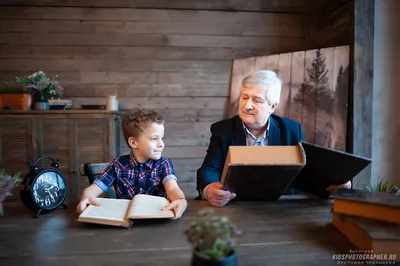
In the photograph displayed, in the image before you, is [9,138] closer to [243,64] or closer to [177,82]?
[177,82]

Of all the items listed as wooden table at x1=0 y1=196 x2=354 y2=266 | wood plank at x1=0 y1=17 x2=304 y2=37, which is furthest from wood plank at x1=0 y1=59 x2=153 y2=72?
wooden table at x1=0 y1=196 x2=354 y2=266

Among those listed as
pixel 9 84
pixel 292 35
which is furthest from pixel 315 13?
pixel 9 84

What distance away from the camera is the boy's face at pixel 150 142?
124 centimetres

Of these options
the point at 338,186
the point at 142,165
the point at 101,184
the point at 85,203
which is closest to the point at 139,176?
the point at 142,165

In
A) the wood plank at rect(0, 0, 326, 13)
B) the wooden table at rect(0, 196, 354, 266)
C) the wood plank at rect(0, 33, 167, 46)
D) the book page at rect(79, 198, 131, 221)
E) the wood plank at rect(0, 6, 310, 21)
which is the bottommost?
the wooden table at rect(0, 196, 354, 266)

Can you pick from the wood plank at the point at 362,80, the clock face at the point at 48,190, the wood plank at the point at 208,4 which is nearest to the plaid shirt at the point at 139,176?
the clock face at the point at 48,190

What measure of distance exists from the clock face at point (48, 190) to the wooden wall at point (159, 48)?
1852mm

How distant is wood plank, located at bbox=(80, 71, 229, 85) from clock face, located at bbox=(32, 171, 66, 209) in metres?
1.90

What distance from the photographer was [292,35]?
9.94 ft

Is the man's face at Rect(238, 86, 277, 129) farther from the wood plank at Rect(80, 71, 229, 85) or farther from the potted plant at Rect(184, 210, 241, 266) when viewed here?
the wood plank at Rect(80, 71, 229, 85)

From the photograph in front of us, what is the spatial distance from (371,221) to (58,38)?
284cm

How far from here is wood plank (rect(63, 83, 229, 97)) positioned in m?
2.88

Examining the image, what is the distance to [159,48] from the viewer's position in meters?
2.92

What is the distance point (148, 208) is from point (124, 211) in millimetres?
81
